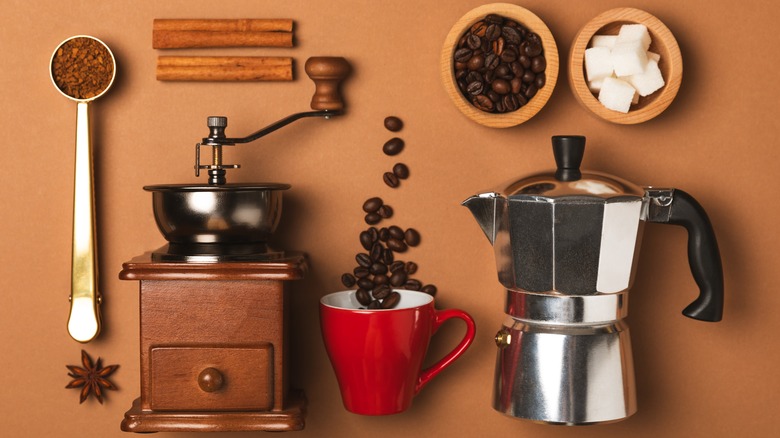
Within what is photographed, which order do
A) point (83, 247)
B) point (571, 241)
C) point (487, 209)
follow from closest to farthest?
point (571, 241) < point (487, 209) < point (83, 247)

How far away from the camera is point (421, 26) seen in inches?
69.5

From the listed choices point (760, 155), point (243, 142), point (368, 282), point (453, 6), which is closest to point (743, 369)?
point (760, 155)

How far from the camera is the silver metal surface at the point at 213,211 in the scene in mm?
1539

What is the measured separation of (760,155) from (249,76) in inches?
40.6

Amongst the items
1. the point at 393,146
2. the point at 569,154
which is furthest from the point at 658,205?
the point at 393,146

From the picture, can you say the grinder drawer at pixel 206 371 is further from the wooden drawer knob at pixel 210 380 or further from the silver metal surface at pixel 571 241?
the silver metal surface at pixel 571 241

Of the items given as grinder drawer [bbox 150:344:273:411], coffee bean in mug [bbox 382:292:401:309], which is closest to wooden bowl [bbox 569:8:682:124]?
coffee bean in mug [bbox 382:292:401:309]

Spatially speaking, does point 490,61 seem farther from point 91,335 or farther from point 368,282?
point 91,335

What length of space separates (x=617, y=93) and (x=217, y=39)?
30.6 inches

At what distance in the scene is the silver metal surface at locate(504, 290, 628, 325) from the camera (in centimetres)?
156

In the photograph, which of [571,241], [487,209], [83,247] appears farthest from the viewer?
[83,247]

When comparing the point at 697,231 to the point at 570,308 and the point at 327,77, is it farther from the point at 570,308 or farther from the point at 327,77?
the point at 327,77

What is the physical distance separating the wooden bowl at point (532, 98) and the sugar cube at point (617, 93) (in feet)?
0.31

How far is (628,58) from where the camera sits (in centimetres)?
162
